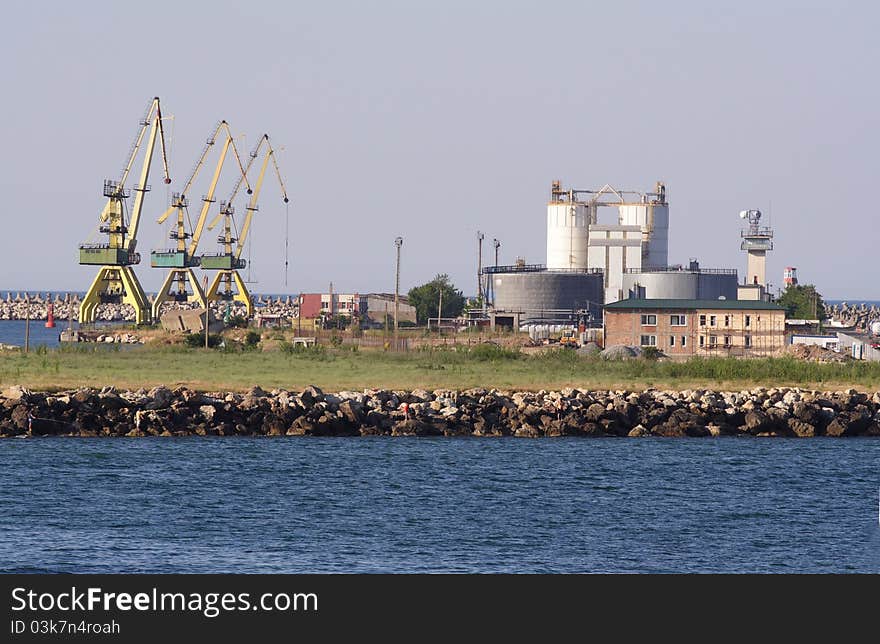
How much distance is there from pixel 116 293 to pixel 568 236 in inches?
1794

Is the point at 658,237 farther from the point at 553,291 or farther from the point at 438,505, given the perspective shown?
the point at 438,505

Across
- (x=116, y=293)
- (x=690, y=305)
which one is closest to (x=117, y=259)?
(x=116, y=293)

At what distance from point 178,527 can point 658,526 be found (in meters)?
10.7

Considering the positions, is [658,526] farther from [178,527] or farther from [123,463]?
[123,463]

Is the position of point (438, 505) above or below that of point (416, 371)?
below

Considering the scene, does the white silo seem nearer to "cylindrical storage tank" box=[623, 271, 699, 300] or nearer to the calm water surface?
"cylindrical storage tank" box=[623, 271, 699, 300]

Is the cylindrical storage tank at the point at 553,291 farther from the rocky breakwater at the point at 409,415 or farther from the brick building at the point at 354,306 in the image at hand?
the rocky breakwater at the point at 409,415

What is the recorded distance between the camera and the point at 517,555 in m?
30.7

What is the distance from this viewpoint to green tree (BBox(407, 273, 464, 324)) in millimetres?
138875

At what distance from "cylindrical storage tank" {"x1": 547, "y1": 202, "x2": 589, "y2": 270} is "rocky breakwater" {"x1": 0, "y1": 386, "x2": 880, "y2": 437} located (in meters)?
85.4

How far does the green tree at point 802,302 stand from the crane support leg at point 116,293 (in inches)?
2369

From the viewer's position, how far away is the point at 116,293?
15062 cm

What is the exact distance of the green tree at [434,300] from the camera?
456ft
